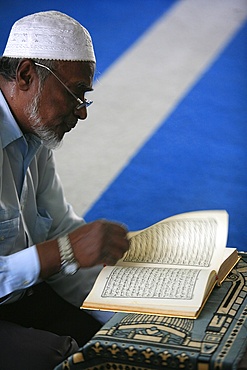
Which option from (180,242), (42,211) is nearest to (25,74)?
(42,211)

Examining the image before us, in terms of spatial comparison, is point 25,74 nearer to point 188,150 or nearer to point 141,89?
point 188,150

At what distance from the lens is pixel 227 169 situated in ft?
11.8

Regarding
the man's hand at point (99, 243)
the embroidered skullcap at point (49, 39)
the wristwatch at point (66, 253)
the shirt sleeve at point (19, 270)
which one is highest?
the embroidered skullcap at point (49, 39)

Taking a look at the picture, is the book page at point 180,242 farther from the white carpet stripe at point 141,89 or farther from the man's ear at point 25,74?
the white carpet stripe at point 141,89

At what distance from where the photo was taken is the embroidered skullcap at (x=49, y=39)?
1809 mm

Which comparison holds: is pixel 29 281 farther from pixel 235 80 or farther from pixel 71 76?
pixel 235 80

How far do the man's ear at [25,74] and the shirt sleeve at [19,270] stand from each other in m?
0.38

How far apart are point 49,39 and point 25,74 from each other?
0.32 ft

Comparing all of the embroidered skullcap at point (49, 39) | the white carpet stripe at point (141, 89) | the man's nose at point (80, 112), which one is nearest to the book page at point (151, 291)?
the man's nose at point (80, 112)

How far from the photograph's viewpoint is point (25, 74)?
70.6 inches

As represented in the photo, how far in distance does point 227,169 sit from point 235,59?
105 cm

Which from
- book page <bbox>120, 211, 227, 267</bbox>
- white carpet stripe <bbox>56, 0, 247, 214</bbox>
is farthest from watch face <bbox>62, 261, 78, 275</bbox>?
white carpet stripe <bbox>56, 0, 247, 214</bbox>

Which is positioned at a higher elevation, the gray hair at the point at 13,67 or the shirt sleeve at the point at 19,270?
the gray hair at the point at 13,67

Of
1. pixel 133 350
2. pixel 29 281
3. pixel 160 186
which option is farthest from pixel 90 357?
pixel 160 186
